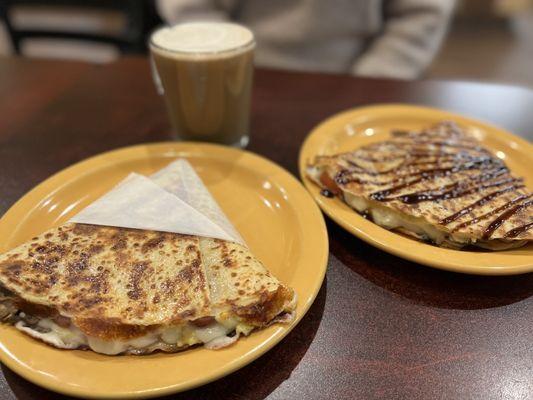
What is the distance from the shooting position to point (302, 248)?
104 centimetres

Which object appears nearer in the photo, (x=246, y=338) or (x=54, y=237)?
(x=246, y=338)

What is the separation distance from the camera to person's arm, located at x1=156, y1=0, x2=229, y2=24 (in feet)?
7.89

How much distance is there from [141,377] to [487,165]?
1.23m

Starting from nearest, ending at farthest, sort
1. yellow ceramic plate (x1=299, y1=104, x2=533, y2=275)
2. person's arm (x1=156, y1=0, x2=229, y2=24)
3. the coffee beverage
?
yellow ceramic plate (x1=299, y1=104, x2=533, y2=275) → the coffee beverage → person's arm (x1=156, y1=0, x2=229, y2=24)

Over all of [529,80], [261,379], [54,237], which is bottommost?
[529,80]

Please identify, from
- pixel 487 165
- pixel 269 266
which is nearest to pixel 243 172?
pixel 269 266

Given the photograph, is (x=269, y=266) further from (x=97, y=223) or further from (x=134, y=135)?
(x=134, y=135)

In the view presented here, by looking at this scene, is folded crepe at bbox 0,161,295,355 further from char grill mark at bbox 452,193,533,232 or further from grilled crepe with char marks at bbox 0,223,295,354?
char grill mark at bbox 452,193,533,232

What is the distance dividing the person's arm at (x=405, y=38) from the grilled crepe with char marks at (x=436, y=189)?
1165 millimetres

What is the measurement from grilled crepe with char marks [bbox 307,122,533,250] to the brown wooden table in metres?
0.11

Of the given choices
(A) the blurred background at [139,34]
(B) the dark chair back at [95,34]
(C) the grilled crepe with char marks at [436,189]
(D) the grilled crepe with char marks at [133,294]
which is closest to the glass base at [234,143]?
(C) the grilled crepe with char marks at [436,189]

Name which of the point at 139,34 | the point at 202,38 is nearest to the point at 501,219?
the point at 202,38

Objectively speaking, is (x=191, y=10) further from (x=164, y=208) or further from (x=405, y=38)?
(x=164, y=208)

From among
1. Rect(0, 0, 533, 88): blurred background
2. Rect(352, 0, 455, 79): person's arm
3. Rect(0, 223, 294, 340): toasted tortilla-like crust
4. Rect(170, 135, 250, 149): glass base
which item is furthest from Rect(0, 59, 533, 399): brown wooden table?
Rect(0, 0, 533, 88): blurred background
